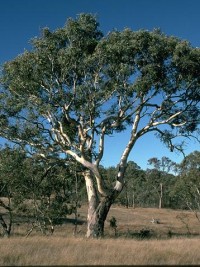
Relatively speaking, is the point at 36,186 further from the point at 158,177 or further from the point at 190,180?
the point at 158,177

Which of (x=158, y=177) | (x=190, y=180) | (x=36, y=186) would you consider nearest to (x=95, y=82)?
(x=36, y=186)

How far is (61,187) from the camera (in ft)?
94.2

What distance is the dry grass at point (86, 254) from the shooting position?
1229cm

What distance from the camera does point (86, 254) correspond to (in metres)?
13.5

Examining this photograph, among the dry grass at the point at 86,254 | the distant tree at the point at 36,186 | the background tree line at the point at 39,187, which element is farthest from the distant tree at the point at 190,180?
the dry grass at the point at 86,254

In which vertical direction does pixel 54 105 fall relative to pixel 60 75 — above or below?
below

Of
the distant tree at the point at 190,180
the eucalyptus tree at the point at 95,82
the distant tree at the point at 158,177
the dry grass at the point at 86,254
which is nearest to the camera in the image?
the dry grass at the point at 86,254

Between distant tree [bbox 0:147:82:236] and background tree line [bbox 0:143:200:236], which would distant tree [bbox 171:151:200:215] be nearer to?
background tree line [bbox 0:143:200:236]

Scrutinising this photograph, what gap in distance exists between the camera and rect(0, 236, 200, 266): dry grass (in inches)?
484

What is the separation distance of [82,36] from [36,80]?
3.34 meters

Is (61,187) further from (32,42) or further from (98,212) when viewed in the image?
(32,42)

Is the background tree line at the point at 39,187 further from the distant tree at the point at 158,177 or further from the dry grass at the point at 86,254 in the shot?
the distant tree at the point at 158,177

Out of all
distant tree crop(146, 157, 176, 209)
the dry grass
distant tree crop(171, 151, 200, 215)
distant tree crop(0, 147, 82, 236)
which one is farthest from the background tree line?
distant tree crop(146, 157, 176, 209)

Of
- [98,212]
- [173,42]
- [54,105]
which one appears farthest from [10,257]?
[173,42]
